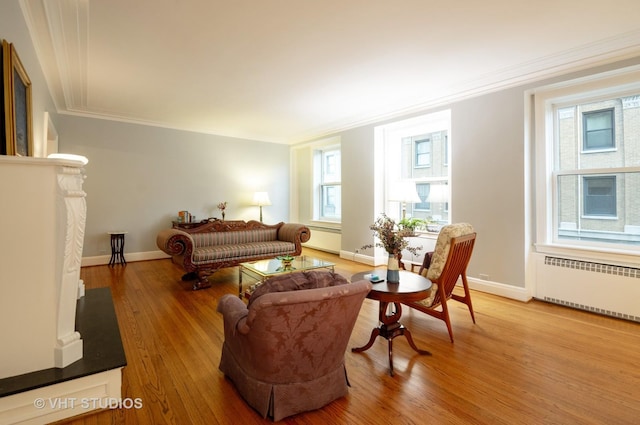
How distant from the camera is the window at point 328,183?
277 inches

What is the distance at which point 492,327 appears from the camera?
9.63 feet

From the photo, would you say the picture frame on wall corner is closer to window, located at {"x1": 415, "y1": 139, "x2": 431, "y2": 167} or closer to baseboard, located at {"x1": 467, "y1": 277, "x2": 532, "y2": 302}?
baseboard, located at {"x1": 467, "y1": 277, "x2": 532, "y2": 302}

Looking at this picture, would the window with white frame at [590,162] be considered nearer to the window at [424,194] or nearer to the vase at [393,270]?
the window at [424,194]

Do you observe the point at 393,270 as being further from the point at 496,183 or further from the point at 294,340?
the point at 496,183

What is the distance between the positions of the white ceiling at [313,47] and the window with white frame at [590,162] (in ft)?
1.23

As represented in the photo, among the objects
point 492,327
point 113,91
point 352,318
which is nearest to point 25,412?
point 352,318

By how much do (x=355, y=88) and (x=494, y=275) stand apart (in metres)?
3.06

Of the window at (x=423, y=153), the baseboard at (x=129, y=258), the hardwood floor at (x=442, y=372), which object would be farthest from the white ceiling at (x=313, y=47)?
the hardwood floor at (x=442, y=372)

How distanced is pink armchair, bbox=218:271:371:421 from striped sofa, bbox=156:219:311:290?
250 cm

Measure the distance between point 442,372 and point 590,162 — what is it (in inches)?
118

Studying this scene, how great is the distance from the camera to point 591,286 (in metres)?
3.28

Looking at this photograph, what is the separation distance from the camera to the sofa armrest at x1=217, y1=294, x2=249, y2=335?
1.63 m

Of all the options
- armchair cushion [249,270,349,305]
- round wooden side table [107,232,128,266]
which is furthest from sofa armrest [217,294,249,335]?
round wooden side table [107,232,128,266]

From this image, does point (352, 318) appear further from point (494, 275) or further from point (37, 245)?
point (494, 275)
